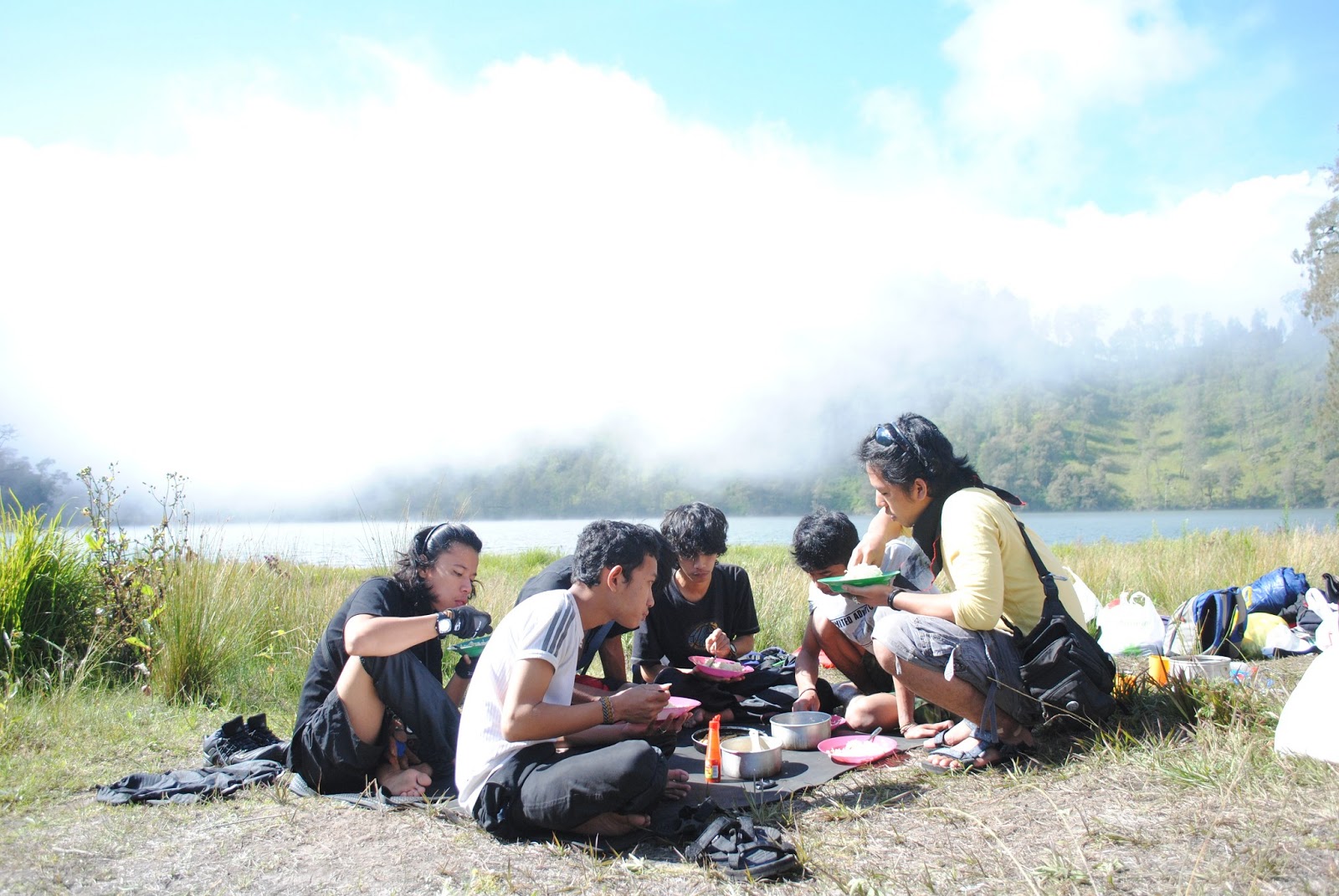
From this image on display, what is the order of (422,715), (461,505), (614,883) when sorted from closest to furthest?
(614,883) → (422,715) → (461,505)

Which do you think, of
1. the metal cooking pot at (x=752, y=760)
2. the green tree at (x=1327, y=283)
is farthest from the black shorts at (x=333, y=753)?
the green tree at (x=1327, y=283)

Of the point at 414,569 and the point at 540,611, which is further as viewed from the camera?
the point at 414,569

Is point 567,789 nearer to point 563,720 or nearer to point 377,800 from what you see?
point 563,720

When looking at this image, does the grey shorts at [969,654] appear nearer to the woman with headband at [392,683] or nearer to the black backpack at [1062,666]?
the black backpack at [1062,666]

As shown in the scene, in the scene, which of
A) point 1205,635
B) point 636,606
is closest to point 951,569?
point 636,606

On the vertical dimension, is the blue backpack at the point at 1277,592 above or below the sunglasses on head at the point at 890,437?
below

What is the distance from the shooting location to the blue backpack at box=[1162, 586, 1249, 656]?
6.69 meters

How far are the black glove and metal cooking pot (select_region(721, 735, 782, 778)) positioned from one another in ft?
4.60

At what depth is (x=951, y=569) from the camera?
388 cm

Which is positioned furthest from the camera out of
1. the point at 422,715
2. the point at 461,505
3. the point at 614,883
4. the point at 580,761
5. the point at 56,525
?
the point at 461,505

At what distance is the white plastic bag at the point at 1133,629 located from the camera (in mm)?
6660

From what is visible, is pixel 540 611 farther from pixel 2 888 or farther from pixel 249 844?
pixel 2 888

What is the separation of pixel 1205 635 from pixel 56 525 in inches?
394

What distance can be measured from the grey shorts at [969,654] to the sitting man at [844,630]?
904mm
